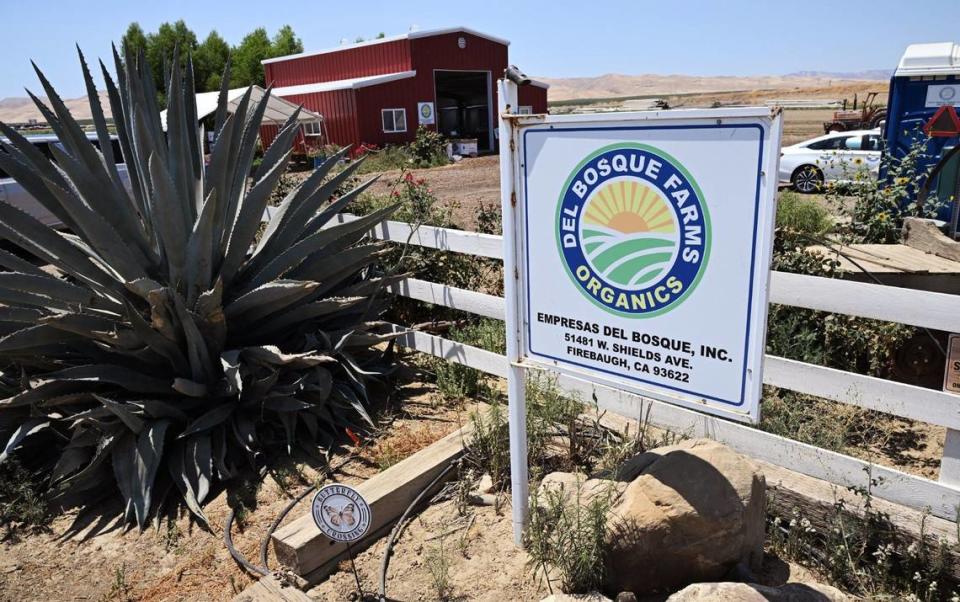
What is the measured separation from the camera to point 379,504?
11.3 ft

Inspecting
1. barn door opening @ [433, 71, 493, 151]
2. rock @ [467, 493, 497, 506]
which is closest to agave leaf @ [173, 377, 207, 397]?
rock @ [467, 493, 497, 506]

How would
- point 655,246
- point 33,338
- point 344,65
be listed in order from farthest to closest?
point 344,65 < point 33,338 < point 655,246

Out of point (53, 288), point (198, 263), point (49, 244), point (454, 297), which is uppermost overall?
point (49, 244)

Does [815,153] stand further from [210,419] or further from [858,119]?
[210,419]

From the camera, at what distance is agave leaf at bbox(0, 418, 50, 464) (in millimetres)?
3826

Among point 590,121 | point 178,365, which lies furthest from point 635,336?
point 178,365

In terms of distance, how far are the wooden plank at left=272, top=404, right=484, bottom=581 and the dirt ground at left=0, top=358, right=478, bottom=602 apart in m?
0.25

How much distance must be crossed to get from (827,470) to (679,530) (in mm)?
930

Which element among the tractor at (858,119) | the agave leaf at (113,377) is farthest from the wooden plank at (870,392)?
the tractor at (858,119)

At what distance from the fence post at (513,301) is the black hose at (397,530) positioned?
58 cm

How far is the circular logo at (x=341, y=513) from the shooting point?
2.81 meters

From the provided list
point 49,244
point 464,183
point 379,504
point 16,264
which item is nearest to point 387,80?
point 464,183

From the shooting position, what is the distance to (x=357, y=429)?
445 cm

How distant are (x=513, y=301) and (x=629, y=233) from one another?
26.5 inches
